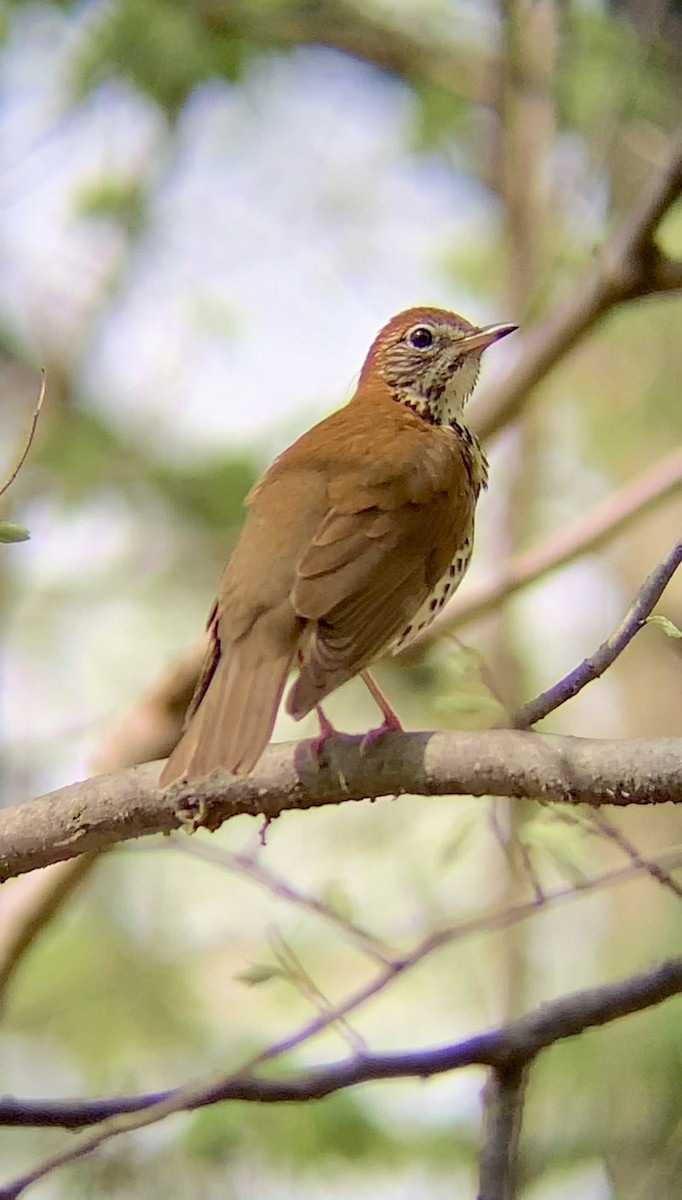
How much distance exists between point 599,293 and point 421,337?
2.13ft

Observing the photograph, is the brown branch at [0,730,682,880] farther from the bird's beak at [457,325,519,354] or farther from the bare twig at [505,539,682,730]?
the bird's beak at [457,325,519,354]

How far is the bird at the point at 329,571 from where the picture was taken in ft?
10.8

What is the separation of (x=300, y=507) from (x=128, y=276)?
5.04m

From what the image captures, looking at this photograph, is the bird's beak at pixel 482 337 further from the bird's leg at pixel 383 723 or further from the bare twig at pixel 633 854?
the bare twig at pixel 633 854

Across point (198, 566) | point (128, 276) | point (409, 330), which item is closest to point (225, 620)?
point (409, 330)

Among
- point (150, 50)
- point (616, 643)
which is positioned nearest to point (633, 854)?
point (616, 643)

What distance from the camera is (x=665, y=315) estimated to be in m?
8.51

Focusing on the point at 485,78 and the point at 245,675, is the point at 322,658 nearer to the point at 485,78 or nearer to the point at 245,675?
the point at 245,675

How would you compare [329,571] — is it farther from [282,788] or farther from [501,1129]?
[501,1129]

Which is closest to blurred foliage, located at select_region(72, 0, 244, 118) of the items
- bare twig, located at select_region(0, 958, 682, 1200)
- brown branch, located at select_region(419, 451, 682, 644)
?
brown branch, located at select_region(419, 451, 682, 644)

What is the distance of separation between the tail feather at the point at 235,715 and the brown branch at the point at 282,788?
51 mm

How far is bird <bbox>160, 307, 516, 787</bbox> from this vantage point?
130 inches

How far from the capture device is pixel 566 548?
538cm

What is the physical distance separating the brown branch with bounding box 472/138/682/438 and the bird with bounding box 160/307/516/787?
32cm
